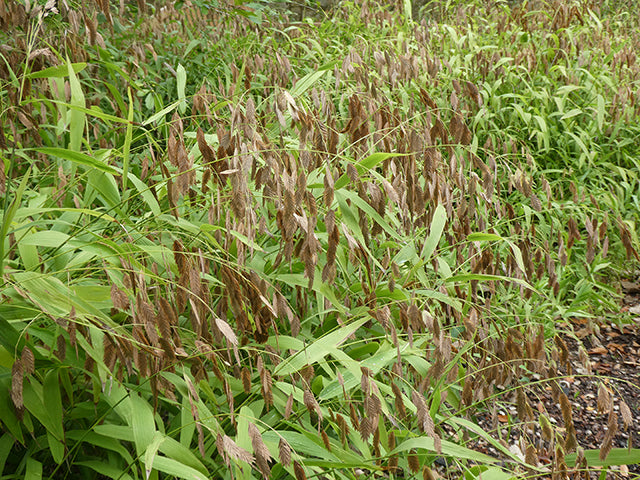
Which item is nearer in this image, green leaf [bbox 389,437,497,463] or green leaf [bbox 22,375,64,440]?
green leaf [bbox 22,375,64,440]

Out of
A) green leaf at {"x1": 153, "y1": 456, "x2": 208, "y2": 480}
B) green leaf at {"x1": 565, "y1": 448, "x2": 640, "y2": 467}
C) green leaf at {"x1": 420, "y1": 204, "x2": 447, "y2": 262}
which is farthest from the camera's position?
green leaf at {"x1": 420, "y1": 204, "x2": 447, "y2": 262}

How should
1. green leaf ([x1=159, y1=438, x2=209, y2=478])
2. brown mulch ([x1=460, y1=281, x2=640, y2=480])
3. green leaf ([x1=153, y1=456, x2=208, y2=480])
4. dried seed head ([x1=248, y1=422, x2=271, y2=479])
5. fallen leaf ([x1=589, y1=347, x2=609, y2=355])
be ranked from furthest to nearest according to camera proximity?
1. fallen leaf ([x1=589, y1=347, x2=609, y2=355])
2. brown mulch ([x1=460, y1=281, x2=640, y2=480])
3. green leaf ([x1=159, y1=438, x2=209, y2=478])
4. green leaf ([x1=153, y1=456, x2=208, y2=480])
5. dried seed head ([x1=248, y1=422, x2=271, y2=479])

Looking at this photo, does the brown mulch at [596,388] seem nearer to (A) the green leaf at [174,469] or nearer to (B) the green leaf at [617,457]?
(B) the green leaf at [617,457]

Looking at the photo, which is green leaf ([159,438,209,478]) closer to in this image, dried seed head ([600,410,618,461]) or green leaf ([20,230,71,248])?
green leaf ([20,230,71,248])

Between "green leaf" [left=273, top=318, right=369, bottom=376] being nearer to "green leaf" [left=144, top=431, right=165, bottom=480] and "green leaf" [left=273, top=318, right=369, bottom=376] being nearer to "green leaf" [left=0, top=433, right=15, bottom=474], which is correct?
"green leaf" [left=144, top=431, right=165, bottom=480]

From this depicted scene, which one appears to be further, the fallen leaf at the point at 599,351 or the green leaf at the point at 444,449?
the fallen leaf at the point at 599,351

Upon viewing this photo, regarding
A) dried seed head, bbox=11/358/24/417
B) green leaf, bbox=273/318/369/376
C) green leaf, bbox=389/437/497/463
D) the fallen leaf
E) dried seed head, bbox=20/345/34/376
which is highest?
dried seed head, bbox=20/345/34/376

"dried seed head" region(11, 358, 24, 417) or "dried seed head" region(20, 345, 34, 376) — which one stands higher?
"dried seed head" region(20, 345, 34, 376)

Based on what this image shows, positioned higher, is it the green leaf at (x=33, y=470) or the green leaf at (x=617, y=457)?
the green leaf at (x=33, y=470)

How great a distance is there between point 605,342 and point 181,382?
2300 mm

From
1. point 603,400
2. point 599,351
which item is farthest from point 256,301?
point 599,351

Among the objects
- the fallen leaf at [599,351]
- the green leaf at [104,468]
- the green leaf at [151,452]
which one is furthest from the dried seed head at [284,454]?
the fallen leaf at [599,351]

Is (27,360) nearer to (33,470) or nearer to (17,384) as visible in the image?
(17,384)

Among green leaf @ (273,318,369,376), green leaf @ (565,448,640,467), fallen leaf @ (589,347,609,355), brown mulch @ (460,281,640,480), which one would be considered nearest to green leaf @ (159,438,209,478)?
green leaf @ (273,318,369,376)
